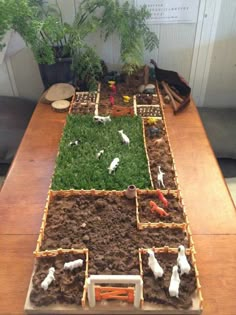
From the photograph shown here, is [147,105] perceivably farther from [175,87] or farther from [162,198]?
[162,198]

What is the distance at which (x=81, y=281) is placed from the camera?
675 millimetres

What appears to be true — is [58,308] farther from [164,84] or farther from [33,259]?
[164,84]

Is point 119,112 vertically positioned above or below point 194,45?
below

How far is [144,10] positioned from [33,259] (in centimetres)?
118

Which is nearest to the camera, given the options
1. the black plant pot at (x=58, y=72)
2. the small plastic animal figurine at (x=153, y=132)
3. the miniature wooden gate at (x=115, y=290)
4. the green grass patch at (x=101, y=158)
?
the miniature wooden gate at (x=115, y=290)

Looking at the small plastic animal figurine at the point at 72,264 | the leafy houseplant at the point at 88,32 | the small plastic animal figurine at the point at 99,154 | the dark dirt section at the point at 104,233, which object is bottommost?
the dark dirt section at the point at 104,233

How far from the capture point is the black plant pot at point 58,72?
4.70 ft

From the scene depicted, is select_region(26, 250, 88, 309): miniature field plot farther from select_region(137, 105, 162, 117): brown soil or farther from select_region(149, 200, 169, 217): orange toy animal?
select_region(137, 105, 162, 117): brown soil

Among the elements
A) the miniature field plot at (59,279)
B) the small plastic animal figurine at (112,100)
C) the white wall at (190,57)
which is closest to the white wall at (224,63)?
the white wall at (190,57)

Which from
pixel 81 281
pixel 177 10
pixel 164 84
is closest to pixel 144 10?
pixel 177 10

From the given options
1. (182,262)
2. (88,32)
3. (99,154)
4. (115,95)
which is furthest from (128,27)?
(182,262)

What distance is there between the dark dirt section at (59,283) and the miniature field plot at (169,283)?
0.15 metres

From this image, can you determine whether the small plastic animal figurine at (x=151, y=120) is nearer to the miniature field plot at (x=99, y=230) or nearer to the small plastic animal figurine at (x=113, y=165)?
the small plastic animal figurine at (x=113, y=165)

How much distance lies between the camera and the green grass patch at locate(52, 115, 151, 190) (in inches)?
37.5
